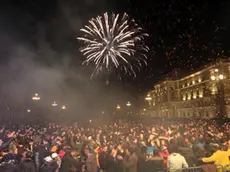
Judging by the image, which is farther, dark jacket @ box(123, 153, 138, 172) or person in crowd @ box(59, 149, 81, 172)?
dark jacket @ box(123, 153, 138, 172)

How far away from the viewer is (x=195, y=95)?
75.2m

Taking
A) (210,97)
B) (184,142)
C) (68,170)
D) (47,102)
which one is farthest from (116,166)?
(210,97)

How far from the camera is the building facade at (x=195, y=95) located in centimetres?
5856

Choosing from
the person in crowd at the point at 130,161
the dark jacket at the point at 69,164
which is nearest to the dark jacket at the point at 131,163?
the person in crowd at the point at 130,161

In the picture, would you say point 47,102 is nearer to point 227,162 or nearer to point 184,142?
point 184,142

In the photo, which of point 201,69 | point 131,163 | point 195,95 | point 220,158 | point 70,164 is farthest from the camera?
point 195,95

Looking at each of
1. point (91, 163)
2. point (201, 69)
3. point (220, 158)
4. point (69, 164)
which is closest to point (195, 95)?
point (201, 69)

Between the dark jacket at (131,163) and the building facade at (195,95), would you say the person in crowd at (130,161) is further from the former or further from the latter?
the building facade at (195,95)

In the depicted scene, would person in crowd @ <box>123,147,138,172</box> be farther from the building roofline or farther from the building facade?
the building roofline

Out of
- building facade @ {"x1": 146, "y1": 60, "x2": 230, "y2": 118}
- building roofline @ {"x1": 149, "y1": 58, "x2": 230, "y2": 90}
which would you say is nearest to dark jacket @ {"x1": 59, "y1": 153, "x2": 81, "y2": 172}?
building facade @ {"x1": 146, "y1": 60, "x2": 230, "y2": 118}

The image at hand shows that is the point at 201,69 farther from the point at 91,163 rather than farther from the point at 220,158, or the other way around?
the point at 220,158

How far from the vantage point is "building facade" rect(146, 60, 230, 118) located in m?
58.6

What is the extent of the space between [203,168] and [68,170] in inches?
175

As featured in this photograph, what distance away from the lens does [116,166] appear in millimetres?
9328
